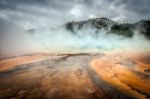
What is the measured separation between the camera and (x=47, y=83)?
702 cm

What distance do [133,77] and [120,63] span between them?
287 cm

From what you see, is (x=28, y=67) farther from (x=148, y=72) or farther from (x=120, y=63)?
(x=148, y=72)

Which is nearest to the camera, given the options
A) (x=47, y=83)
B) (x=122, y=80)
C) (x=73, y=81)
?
(x=47, y=83)

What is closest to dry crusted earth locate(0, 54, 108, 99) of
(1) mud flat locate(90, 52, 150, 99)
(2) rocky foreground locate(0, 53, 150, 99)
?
(2) rocky foreground locate(0, 53, 150, 99)

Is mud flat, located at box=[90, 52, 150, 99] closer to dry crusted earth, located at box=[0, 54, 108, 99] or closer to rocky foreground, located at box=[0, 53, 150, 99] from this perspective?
rocky foreground, located at box=[0, 53, 150, 99]

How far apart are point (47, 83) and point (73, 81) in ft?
3.76

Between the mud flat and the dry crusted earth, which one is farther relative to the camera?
the mud flat

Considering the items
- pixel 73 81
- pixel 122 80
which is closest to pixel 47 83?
pixel 73 81

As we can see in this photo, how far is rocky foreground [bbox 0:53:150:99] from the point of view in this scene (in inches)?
237

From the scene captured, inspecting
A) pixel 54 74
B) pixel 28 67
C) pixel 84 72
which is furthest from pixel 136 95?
pixel 28 67

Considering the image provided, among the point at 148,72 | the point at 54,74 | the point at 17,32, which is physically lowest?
the point at 148,72

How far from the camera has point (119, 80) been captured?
760 centimetres

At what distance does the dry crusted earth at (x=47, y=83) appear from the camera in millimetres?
5959

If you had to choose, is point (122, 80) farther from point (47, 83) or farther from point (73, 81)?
point (47, 83)
